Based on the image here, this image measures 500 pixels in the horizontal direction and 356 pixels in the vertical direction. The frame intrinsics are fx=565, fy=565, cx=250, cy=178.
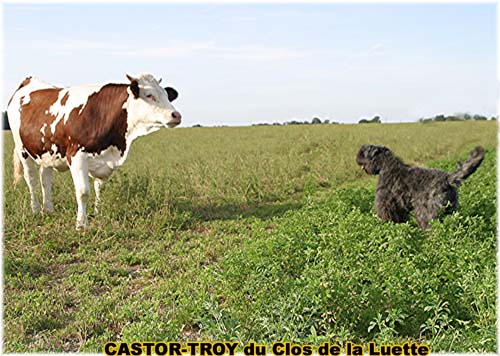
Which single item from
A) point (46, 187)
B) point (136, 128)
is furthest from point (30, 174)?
point (136, 128)

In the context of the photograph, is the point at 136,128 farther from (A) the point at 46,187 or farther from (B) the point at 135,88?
(A) the point at 46,187

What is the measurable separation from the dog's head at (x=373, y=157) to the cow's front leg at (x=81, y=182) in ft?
13.2

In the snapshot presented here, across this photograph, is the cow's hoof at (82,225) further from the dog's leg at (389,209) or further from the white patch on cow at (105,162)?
the dog's leg at (389,209)

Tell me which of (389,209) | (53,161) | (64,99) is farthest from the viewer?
(53,161)

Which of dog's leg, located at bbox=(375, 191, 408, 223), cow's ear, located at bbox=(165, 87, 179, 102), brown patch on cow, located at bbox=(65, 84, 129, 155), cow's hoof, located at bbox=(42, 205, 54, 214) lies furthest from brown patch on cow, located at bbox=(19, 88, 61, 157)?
dog's leg, located at bbox=(375, 191, 408, 223)

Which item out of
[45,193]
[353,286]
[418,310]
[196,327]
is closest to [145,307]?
[196,327]

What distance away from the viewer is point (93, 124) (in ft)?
27.5

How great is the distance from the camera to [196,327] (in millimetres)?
4824

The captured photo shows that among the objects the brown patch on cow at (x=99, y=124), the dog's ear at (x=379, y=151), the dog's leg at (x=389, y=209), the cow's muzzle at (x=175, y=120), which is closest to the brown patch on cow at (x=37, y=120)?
the brown patch on cow at (x=99, y=124)

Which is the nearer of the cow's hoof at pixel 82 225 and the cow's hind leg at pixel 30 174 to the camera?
the cow's hoof at pixel 82 225

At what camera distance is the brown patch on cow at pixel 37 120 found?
881 cm

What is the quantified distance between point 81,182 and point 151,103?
155 cm

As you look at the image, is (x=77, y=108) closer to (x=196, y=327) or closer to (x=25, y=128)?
(x=25, y=128)

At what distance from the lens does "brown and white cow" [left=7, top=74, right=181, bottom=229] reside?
324 inches
